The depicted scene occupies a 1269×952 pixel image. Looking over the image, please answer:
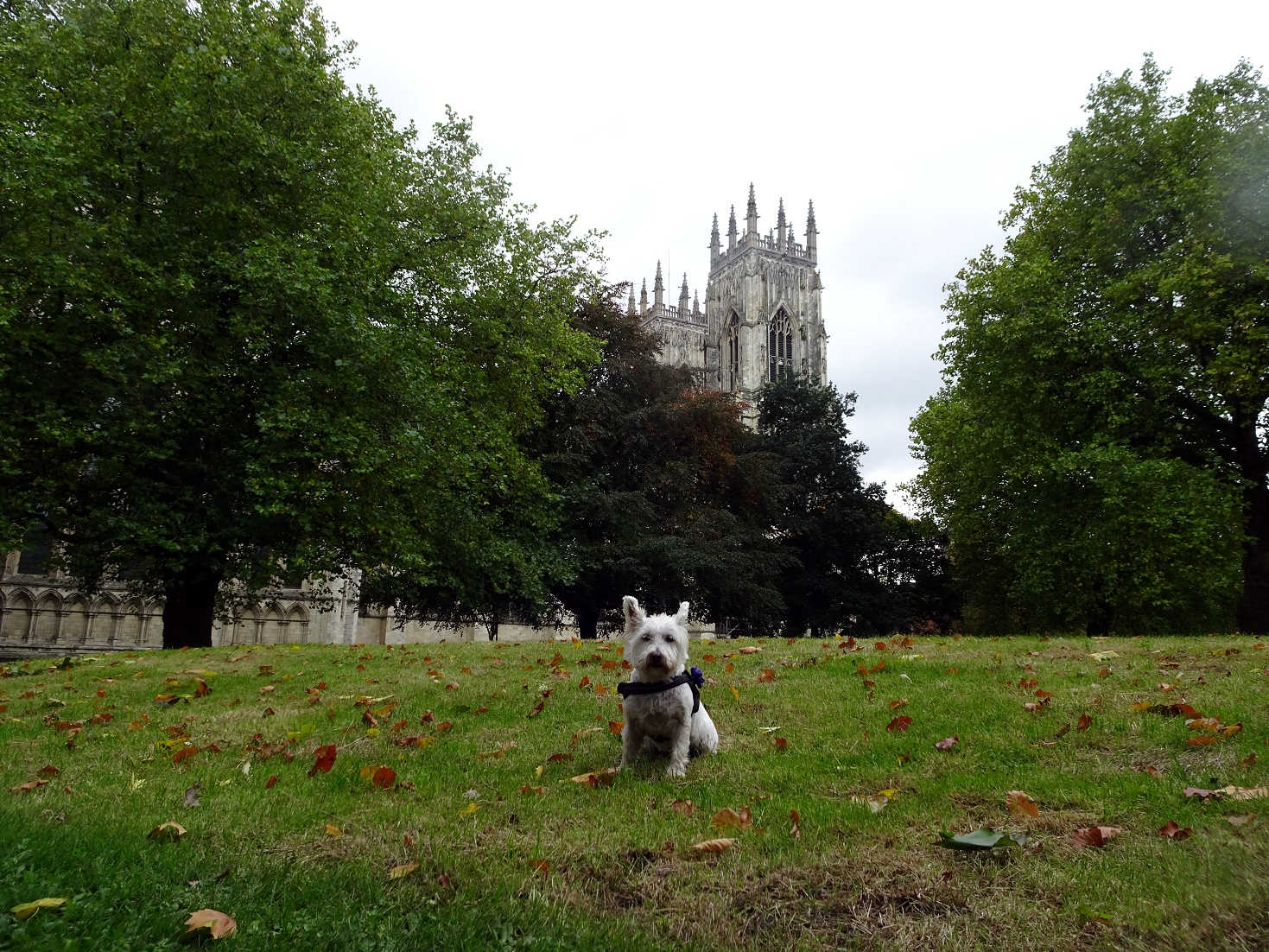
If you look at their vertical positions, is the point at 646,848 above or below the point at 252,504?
below

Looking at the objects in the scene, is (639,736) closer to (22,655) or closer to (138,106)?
(138,106)

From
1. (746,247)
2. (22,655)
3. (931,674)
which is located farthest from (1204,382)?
(746,247)

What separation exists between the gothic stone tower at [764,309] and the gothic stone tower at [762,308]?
10 cm

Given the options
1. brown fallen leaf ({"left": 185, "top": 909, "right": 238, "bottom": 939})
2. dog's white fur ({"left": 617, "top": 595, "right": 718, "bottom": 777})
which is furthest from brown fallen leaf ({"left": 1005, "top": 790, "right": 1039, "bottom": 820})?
brown fallen leaf ({"left": 185, "top": 909, "right": 238, "bottom": 939})

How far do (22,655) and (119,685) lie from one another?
24762mm

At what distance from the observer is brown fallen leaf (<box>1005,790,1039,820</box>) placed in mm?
4891

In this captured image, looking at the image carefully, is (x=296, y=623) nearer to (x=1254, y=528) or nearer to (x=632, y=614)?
(x=632, y=614)

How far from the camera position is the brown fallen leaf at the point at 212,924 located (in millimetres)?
3373

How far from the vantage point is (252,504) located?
17188 millimetres

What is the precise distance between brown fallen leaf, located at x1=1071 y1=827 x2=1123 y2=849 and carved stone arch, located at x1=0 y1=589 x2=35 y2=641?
3662 cm

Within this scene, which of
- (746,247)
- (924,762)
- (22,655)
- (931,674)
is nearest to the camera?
(924,762)

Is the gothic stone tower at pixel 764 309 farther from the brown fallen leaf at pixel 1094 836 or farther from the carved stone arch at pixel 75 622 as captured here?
the brown fallen leaf at pixel 1094 836

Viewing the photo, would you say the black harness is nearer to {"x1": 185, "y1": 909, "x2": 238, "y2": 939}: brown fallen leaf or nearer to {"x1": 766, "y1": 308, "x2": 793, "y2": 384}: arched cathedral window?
{"x1": 185, "y1": 909, "x2": 238, "y2": 939}: brown fallen leaf

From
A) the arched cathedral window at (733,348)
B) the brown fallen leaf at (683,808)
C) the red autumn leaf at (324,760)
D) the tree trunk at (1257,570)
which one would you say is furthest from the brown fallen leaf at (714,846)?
the arched cathedral window at (733,348)
